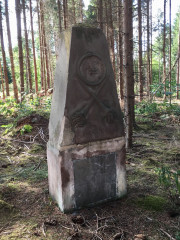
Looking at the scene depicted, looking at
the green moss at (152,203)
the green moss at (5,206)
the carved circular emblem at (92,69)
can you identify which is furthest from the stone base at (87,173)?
the carved circular emblem at (92,69)

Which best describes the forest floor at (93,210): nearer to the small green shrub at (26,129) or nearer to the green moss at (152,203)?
the green moss at (152,203)

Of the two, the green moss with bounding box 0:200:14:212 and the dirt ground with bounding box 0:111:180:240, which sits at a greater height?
the green moss with bounding box 0:200:14:212

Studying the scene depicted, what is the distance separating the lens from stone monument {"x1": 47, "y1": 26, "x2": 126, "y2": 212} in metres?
2.77

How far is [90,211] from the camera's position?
2955mm

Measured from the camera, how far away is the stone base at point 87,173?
284cm

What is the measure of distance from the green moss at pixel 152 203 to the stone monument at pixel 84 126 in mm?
390

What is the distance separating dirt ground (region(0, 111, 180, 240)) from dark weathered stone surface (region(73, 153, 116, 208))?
0.14m

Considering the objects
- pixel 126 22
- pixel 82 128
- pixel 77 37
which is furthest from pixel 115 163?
pixel 126 22

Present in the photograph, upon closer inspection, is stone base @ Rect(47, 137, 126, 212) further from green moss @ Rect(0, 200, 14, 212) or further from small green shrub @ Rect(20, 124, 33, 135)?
small green shrub @ Rect(20, 124, 33, 135)

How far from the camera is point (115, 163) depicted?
321 cm

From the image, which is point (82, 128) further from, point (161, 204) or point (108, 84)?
point (161, 204)

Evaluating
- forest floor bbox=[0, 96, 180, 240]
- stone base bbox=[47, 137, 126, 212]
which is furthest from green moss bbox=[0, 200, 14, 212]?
stone base bbox=[47, 137, 126, 212]

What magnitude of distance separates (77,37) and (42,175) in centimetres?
274

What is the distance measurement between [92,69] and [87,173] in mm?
1433
